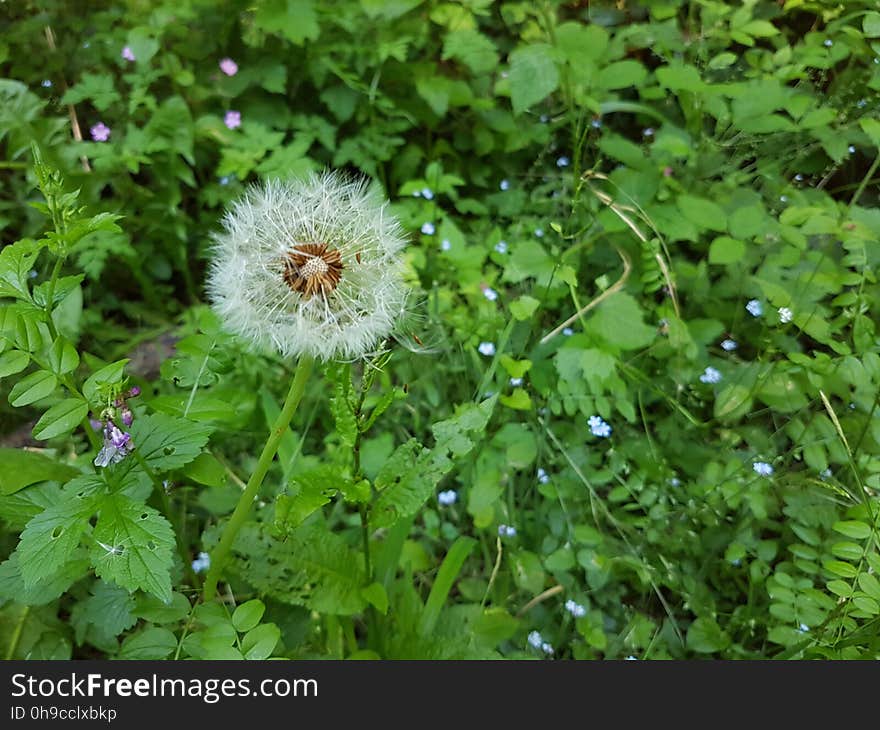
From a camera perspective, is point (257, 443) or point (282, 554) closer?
point (282, 554)

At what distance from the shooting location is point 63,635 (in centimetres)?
163

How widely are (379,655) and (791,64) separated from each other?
2413 millimetres

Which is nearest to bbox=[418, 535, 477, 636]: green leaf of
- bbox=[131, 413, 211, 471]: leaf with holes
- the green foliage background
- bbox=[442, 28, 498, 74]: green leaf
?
the green foliage background

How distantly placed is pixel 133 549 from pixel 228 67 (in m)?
2.25

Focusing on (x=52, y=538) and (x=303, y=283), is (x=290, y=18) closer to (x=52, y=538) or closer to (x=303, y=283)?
(x=303, y=283)

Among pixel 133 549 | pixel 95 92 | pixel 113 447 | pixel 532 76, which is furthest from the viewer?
pixel 95 92

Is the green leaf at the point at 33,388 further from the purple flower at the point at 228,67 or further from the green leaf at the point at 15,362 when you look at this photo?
the purple flower at the point at 228,67

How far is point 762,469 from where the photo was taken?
5.75 feet

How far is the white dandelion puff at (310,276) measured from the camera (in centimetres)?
122

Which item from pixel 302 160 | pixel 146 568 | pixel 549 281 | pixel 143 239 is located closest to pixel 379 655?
pixel 146 568

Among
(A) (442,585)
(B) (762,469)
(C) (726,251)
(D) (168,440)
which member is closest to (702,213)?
(C) (726,251)

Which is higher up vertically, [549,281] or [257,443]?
[549,281]
